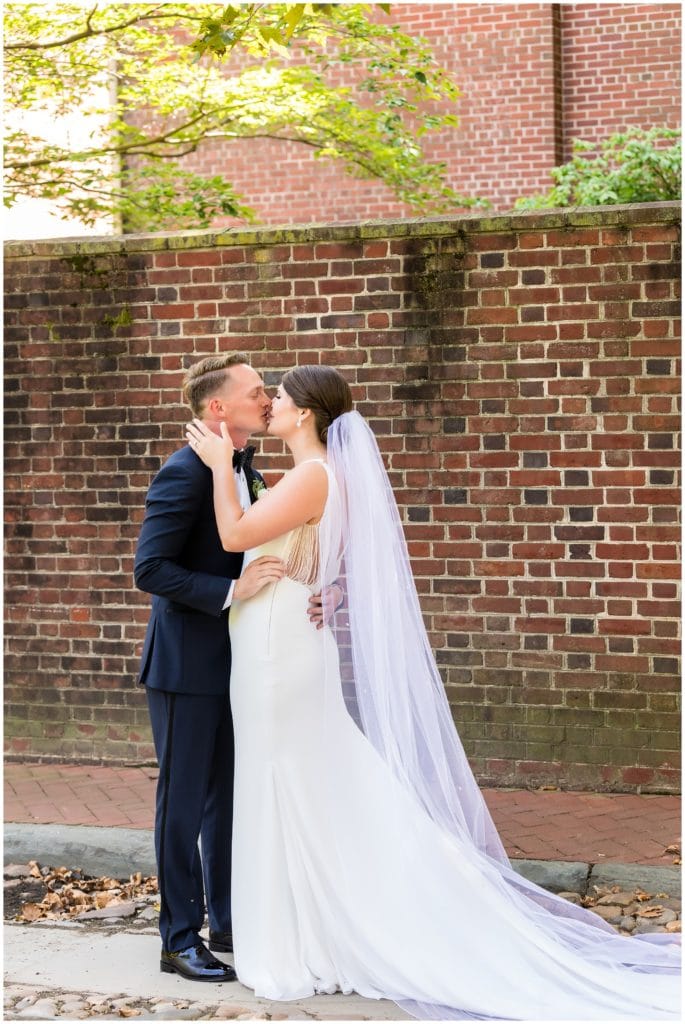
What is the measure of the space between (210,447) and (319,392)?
16.0 inches

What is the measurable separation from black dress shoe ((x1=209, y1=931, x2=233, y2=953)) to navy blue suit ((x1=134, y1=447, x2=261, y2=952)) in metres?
0.22

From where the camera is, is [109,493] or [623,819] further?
[109,493]

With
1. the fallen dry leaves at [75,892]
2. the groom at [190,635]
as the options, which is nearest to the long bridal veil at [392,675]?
the groom at [190,635]

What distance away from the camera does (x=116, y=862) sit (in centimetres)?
501

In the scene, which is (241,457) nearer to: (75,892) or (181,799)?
(181,799)

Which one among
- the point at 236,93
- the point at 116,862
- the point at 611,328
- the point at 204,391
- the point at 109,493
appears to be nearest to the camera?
the point at 204,391

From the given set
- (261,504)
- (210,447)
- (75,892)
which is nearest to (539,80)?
(210,447)

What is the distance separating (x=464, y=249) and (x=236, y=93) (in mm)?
4398

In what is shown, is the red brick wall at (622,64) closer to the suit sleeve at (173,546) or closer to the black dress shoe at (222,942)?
the suit sleeve at (173,546)

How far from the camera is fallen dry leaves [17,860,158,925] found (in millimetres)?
4578

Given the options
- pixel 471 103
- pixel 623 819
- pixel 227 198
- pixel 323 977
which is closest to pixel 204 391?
pixel 323 977

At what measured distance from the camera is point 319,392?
12.8ft

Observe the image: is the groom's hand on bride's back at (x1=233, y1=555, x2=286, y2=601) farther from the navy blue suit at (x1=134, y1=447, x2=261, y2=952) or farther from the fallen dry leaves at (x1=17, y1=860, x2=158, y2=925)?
the fallen dry leaves at (x1=17, y1=860, x2=158, y2=925)

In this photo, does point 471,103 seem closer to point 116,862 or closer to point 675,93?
point 675,93
